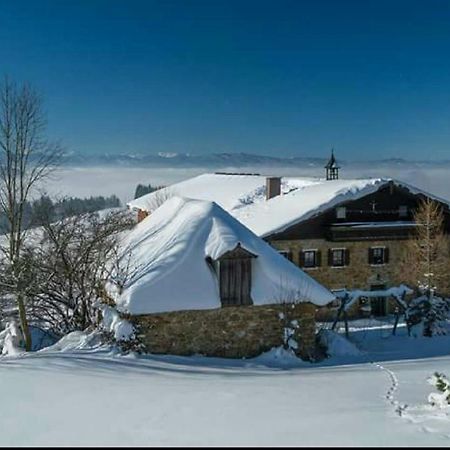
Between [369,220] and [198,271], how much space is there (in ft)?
42.1

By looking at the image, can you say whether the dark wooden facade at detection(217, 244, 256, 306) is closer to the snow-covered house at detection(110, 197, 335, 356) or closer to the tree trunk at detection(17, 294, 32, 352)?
the snow-covered house at detection(110, 197, 335, 356)

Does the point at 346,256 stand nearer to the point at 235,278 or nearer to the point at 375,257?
the point at 375,257

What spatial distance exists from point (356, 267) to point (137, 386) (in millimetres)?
18296

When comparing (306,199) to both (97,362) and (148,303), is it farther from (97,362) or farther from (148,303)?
(97,362)

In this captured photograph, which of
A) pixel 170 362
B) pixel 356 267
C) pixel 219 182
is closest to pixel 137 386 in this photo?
pixel 170 362

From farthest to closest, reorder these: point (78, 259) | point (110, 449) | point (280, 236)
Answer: point (280, 236) → point (78, 259) → point (110, 449)

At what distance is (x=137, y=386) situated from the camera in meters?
8.18

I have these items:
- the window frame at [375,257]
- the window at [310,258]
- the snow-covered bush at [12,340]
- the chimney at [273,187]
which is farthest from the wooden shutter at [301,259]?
the snow-covered bush at [12,340]

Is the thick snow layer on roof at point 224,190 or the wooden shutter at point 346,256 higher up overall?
the thick snow layer on roof at point 224,190

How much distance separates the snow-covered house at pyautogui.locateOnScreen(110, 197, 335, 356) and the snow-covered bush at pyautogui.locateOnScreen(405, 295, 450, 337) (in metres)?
6.52

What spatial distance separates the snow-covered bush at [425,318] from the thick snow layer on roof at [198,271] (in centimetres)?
648

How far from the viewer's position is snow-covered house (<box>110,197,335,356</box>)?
14.1 meters

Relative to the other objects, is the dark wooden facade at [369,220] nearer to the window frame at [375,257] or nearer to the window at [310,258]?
the window frame at [375,257]

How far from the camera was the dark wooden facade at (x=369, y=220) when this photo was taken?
79.3 feet
